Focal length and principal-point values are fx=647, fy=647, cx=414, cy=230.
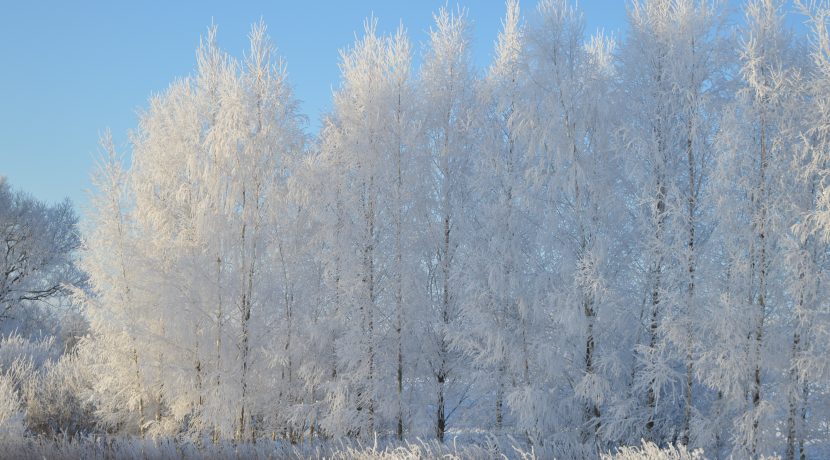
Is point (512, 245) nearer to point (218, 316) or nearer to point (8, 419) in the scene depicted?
point (218, 316)

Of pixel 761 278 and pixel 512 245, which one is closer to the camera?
pixel 761 278

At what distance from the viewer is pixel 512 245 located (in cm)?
1118

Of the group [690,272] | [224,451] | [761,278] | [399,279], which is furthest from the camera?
→ [399,279]

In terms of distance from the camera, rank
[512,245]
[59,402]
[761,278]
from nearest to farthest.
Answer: [761,278]
[512,245]
[59,402]

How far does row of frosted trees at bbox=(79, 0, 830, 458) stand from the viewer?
991cm

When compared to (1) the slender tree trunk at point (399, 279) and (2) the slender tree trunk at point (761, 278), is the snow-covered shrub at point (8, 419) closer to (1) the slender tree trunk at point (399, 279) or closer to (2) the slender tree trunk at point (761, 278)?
(1) the slender tree trunk at point (399, 279)

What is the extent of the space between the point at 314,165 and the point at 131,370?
6.06 metres

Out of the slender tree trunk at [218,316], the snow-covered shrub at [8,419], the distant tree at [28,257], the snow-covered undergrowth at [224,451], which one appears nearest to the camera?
the snow-covered undergrowth at [224,451]

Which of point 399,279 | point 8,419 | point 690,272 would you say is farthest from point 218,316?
point 690,272

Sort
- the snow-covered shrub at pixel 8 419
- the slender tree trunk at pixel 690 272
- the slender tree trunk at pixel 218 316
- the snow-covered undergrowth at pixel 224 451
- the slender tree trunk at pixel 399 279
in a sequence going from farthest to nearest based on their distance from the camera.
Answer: the slender tree trunk at pixel 399 279, the slender tree trunk at pixel 218 316, the slender tree trunk at pixel 690 272, the snow-covered shrub at pixel 8 419, the snow-covered undergrowth at pixel 224 451

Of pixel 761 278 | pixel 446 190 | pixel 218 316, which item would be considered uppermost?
pixel 446 190

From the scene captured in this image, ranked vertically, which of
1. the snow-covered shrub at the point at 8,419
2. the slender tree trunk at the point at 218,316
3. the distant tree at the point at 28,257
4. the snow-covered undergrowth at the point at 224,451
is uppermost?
the distant tree at the point at 28,257

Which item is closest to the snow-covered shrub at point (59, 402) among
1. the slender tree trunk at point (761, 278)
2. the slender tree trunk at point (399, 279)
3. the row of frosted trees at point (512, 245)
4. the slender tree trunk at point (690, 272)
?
the row of frosted trees at point (512, 245)

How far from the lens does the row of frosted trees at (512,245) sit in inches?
390
